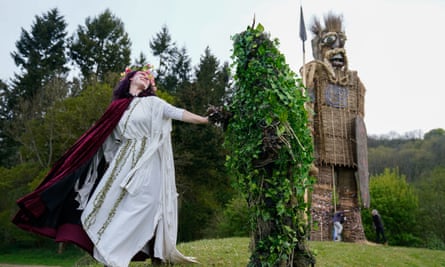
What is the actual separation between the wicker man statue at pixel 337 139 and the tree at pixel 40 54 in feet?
75.9

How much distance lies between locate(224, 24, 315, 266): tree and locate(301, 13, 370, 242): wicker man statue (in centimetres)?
693

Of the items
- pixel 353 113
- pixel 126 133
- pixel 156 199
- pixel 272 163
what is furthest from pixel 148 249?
pixel 353 113

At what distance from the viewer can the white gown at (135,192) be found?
4.46 m

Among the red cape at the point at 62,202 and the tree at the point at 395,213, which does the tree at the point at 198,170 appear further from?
the red cape at the point at 62,202

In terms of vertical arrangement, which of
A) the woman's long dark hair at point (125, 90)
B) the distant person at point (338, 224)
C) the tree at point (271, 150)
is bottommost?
the distant person at point (338, 224)

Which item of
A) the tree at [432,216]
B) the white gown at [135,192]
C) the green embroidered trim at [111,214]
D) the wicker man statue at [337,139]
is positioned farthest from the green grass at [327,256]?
the tree at [432,216]

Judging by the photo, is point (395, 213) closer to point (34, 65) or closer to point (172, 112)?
point (172, 112)

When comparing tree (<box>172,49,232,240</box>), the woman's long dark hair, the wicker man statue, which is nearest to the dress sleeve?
the woman's long dark hair

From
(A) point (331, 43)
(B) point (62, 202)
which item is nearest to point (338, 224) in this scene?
(A) point (331, 43)

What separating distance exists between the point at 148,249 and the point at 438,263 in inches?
241

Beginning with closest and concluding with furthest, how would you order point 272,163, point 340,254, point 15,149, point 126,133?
1. point 272,163
2. point 126,133
3. point 340,254
4. point 15,149

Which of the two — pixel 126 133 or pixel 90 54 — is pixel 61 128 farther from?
pixel 126 133

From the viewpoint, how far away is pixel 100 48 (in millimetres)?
32125

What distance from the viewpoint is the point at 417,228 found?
19906 millimetres
